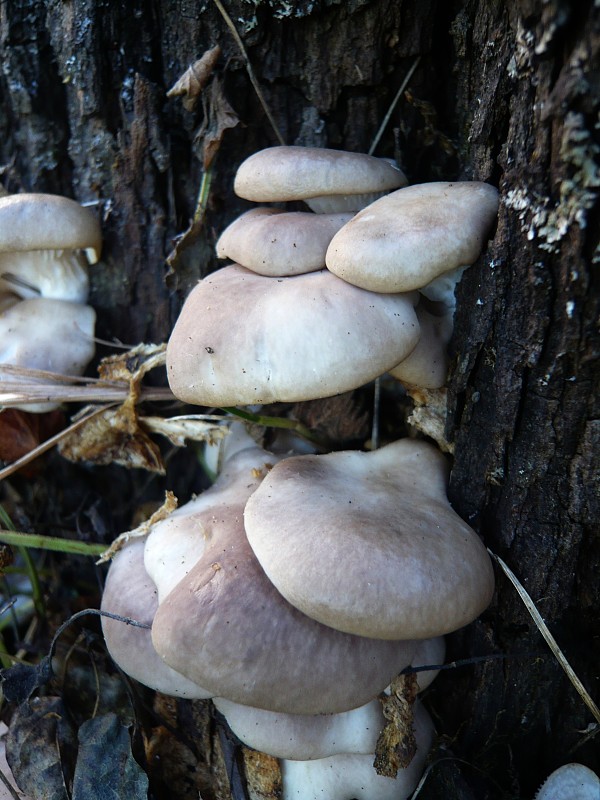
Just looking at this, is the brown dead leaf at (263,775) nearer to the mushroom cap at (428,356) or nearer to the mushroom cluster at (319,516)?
the mushroom cluster at (319,516)

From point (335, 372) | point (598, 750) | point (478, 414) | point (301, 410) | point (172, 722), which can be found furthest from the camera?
point (301, 410)

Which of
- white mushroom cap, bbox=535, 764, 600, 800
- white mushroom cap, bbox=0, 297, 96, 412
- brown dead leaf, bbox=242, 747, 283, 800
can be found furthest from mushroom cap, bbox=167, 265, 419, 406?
white mushroom cap, bbox=535, 764, 600, 800

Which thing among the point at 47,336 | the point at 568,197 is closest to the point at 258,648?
the point at 568,197

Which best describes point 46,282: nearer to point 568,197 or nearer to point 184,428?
point 184,428

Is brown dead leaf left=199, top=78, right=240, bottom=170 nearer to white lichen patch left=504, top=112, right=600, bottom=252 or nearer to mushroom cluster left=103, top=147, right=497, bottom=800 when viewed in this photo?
mushroom cluster left=103, top=147, right=497, bottom=800

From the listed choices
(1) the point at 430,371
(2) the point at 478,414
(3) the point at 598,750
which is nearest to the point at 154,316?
(1) the point at 430,371

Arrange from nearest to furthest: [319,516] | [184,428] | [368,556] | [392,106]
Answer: [368,556], [319,516], [392,106], [184,428]

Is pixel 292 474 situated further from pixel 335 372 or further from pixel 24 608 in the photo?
pixel 24 608
